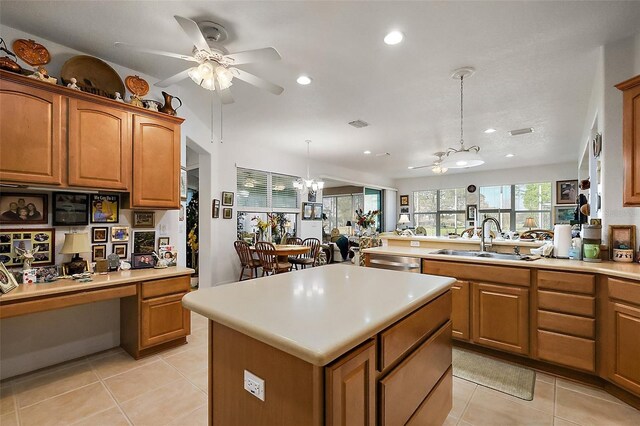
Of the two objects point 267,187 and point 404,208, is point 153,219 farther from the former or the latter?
point 404,208

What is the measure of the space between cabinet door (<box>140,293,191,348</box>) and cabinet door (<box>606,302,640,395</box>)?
357 centimetres

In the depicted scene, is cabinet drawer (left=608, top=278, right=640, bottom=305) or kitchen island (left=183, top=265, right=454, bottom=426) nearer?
kitchen island (left=183, top=265, right=454, bottom=426)

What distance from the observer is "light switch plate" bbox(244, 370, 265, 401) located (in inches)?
41.4

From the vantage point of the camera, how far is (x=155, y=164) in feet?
9.35

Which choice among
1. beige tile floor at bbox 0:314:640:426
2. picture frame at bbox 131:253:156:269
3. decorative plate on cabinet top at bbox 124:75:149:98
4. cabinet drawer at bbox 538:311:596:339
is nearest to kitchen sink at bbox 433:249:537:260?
cabinet drawer at bbox 538:311:596:339

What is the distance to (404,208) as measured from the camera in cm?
1114

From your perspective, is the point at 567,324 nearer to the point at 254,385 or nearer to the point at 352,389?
the point at 352,389

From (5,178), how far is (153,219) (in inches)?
47.6

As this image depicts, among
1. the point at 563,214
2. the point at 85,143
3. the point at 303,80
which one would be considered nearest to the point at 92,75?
the point at 85,143

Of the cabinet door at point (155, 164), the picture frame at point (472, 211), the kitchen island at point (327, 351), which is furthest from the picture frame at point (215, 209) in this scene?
the picture frame at point (472, 211)

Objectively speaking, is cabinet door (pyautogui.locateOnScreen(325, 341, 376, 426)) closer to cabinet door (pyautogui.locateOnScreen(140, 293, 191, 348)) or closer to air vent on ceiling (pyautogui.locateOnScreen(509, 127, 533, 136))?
cabinet door (pyautogui.locateOnScreen(140, 293, 191, 348))

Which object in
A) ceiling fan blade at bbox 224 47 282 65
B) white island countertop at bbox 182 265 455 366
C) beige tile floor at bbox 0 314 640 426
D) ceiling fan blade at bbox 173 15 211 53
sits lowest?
beige tile floor at bbox 0 314 640 426

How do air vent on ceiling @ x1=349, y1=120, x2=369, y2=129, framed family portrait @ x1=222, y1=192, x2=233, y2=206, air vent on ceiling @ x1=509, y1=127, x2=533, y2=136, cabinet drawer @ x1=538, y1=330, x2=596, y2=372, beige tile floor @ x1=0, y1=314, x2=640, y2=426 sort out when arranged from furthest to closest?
framed family portrait @ x1=222, y1=192, x2=233, y2=206, air vent on ceiling @ x1=509, y1=127, x2=533, y2=136, air vent on ceiling @ x1=349, y1=120, x2=369, y2=129, cabinet drawer @ x1=538, y1=330, x2=596, y2=372, beige tile floor @ x1=0, y1=314, x2=640, y2=426

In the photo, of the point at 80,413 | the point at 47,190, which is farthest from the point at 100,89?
the point at 80,413
